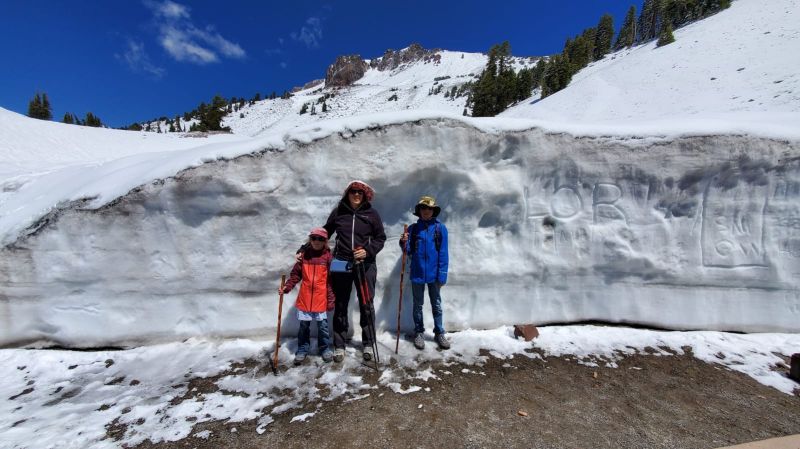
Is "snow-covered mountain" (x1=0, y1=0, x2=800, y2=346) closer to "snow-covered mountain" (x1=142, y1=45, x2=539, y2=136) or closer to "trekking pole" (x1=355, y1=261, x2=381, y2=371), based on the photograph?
"trekking pole" (x1=355, y1=261, x2=381, y2=371)

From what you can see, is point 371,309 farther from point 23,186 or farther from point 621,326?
point 23,186

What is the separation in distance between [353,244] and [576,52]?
197ft

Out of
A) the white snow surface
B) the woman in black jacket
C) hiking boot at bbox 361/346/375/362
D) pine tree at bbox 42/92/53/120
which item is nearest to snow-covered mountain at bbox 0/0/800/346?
the white snow surface

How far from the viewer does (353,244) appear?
389 centimetres

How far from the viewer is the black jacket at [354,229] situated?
12.8 ft

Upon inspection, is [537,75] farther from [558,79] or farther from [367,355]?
[367,355]

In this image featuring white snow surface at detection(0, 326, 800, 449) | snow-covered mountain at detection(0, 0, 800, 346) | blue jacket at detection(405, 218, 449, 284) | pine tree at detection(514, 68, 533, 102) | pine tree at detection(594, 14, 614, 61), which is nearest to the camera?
white snow surface at detection(0, 326, 800, 449)

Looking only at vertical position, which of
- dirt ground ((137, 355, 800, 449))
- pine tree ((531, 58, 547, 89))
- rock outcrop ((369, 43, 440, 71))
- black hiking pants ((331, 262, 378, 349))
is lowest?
dirt ground ((137, 355, 800, 449))

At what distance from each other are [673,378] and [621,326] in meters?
1.08

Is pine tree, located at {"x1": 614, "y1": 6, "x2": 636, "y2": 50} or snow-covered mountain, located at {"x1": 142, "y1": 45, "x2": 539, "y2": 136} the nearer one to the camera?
pine tree, located at {"x1": 614, "y1": 6, "x2": 636, "y2": 50}

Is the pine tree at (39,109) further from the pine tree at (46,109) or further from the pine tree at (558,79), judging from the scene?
the pine tree at (558,79)

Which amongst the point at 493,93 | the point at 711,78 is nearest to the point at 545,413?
the point at 711,78

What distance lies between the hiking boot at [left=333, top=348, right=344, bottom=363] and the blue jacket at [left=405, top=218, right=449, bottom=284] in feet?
3.94

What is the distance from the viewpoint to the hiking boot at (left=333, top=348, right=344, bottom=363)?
3.83 metres
